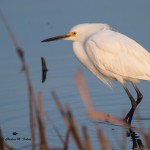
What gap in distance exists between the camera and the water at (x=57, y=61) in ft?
24.9

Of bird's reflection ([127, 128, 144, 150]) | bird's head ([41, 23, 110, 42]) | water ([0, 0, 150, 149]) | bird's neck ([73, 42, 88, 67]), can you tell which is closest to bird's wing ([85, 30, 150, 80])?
bird's neck ([73, 42, 88, 67])

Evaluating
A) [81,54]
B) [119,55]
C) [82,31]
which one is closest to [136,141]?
[119,55]

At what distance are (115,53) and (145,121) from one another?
3.33ft

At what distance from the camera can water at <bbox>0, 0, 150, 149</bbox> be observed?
7.58m

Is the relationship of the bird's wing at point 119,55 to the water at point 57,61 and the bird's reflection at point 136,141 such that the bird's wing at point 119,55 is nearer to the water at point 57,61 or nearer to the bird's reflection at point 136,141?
the water at point 57,61

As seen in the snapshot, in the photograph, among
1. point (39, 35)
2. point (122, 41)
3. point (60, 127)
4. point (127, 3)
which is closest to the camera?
point (60, 127)

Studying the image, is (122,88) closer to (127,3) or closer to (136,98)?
(136,98)

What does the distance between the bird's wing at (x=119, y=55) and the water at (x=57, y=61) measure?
0.46 metres

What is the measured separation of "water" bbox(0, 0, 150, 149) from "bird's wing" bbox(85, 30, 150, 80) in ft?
1.50

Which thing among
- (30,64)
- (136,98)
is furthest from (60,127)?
(30,64)

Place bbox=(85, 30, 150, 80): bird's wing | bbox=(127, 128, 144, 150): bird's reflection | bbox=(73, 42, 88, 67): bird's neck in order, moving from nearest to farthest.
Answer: bbox=(127, 128, 144, 150): bird's reflection → bbox=(85, 30, 150, 80): bird's wing → bbox=(73, 42, 88, 67): bird's neck

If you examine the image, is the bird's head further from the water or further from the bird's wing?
the water

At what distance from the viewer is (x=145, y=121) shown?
7.50m

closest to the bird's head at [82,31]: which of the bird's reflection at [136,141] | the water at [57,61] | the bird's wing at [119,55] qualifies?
the bird's wing at [119,55]
